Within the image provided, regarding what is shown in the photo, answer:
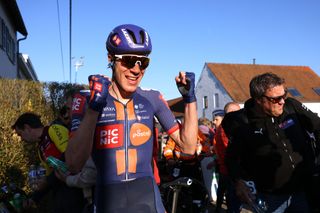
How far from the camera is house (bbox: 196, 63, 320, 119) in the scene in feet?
132

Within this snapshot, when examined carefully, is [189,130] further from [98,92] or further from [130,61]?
[98,92]

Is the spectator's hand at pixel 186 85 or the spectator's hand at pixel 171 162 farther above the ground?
the spectator's hand at pixel 186 85

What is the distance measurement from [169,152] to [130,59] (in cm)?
426

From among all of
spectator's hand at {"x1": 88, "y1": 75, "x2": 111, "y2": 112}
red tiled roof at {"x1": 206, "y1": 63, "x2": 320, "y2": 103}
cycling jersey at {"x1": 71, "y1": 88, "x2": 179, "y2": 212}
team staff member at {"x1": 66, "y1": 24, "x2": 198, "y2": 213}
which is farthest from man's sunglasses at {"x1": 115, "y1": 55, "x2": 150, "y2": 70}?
red tiled roof at {"x1": 206, "y1": 63, "x2": 320, "y2": 103}

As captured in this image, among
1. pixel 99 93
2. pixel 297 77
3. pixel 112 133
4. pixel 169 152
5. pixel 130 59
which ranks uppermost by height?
pixel 297 77

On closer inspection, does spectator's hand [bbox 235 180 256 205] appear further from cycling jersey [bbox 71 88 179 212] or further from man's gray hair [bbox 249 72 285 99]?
cycling jersey [bbox 71 88 179 212]

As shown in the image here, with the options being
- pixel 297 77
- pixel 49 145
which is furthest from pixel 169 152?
pixel 297 77

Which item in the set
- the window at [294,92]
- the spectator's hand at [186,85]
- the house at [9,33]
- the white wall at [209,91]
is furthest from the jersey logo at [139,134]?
the window at [294,92]

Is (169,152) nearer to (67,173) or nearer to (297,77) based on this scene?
(67,173)

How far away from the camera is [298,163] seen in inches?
136

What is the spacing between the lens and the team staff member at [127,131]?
2.36 m

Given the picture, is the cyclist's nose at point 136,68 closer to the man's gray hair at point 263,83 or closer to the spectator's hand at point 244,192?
the man's gray hair at point 263,83

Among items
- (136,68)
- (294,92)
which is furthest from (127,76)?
(294,92)

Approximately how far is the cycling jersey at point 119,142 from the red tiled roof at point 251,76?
3643 cm
